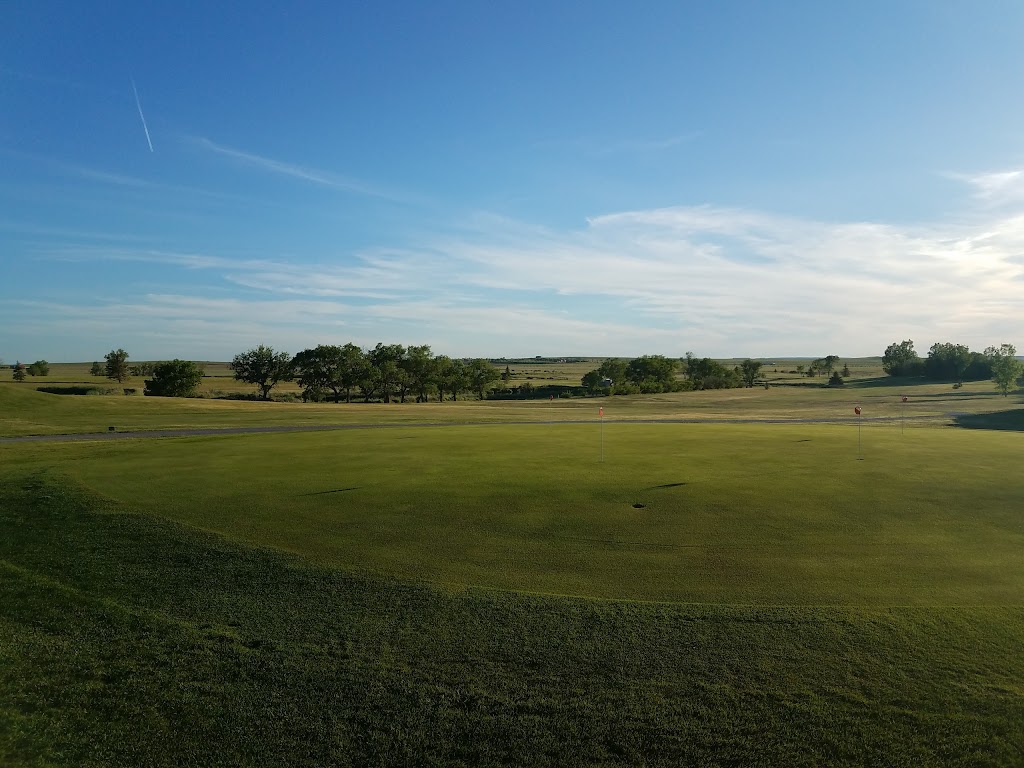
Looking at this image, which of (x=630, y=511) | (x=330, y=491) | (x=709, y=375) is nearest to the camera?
(x=630, y=511)

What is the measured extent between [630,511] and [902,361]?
583 ft

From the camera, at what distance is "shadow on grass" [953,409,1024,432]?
56625 mm

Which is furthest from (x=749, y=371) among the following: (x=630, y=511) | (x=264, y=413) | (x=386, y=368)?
(x=630, y=511)

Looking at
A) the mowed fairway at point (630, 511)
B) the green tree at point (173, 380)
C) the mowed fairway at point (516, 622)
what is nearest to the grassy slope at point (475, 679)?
the mowed fairway at point (516, 622)

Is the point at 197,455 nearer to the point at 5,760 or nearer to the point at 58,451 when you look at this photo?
the point at 58,451

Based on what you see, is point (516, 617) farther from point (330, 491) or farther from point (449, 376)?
point (449, 376)

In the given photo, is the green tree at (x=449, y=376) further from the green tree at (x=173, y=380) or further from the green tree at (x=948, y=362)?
the green tree at (x=948, y=362)

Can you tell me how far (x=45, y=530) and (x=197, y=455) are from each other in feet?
42.3

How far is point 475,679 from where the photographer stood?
392 inches

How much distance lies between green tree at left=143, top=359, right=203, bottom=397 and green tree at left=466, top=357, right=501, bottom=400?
1963 inches

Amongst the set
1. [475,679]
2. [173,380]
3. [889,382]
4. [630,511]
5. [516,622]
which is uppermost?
[173,380]

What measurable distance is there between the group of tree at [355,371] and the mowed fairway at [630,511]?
8440cm

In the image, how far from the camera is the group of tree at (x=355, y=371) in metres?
117

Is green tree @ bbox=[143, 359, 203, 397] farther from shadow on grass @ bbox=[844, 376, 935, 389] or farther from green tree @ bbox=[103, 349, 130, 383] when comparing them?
shadow on grass @ bbox=[844, 376, 935, 389]
